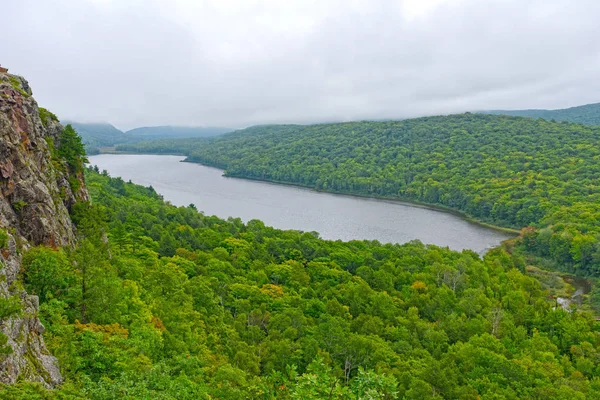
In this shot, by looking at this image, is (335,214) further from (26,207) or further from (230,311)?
(26,207)

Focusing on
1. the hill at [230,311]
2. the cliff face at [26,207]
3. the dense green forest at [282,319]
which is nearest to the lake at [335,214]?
the dense green forest at [282,319]

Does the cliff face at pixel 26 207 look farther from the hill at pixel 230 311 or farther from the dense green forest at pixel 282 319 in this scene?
the dense green forest at pixel 282 319

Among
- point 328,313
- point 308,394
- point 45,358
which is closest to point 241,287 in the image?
point 328,313

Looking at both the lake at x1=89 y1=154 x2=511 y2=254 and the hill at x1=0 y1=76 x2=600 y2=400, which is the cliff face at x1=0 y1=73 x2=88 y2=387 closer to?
the hill at x1=0 y1=76 x2=600 y2=400

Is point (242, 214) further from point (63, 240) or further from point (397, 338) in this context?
point (63, 240)

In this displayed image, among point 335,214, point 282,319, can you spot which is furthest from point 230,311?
point 335,214

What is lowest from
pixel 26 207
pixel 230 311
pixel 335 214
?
pixel 335 214
